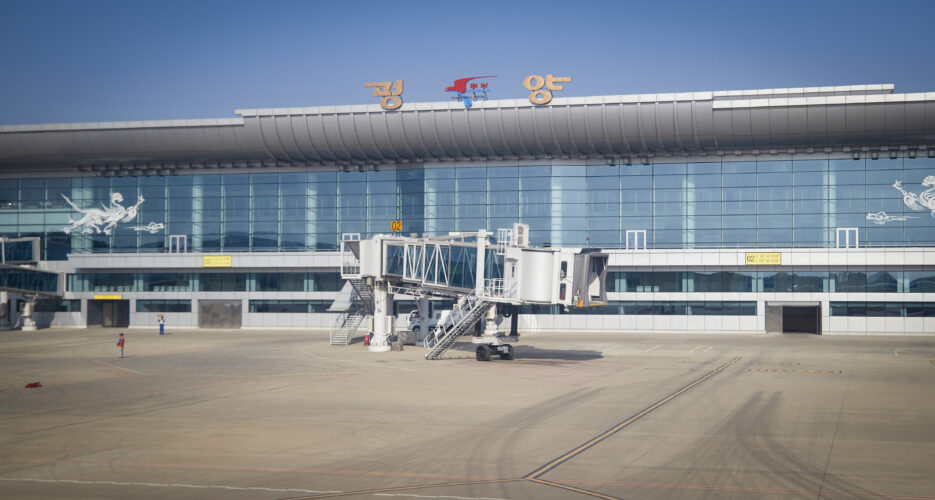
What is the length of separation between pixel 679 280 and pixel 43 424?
210ft

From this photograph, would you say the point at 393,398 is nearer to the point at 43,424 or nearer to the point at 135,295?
the point at 43,424

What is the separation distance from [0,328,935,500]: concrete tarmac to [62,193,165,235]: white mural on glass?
44.8 meters

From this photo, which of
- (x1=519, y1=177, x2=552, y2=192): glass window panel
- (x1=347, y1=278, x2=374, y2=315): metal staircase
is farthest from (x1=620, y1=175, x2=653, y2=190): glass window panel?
(x1=347, y1=278, x2=374, y2=315): metal staircase

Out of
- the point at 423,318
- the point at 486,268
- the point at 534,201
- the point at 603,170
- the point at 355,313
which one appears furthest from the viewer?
the point at 534,201

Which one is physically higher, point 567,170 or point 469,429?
point 567,170

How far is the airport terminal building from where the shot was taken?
74.1 meters

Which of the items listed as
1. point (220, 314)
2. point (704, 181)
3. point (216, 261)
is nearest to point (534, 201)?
point (704, 181)

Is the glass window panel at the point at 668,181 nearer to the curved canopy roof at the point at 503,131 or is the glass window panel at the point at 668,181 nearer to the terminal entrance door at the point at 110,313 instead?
the curved canopy roof at the point at 503,131

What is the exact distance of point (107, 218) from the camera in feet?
293

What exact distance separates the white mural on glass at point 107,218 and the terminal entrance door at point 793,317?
64087mm

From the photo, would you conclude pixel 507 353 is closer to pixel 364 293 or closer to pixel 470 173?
pixel 364 293

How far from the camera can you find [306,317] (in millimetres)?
85750

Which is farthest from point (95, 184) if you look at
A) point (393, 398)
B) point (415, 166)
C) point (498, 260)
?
point (393, 398)

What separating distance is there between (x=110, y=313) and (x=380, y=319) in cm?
5044
